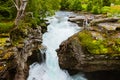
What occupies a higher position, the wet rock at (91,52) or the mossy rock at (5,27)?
the mossy rock at (5,27)

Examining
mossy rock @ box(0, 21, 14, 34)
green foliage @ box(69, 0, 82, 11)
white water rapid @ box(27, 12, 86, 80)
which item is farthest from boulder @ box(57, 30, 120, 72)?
green foliage @ box(69, 0, 82, 11)

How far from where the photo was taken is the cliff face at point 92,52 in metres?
21.5

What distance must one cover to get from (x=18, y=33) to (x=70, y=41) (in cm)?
431

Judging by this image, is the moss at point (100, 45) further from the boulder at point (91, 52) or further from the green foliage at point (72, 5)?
the green foliage at point (72, 5)

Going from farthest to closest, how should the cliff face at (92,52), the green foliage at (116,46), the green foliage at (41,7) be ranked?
the green foliage at (41,7)
the green foliage at (116,46)
the cliff face at (92,52)

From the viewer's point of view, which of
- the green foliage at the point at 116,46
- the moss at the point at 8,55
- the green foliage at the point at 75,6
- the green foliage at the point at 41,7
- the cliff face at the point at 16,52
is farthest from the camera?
the green foliage at the point at 75,6

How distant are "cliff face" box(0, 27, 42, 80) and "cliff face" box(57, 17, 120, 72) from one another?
122 inches

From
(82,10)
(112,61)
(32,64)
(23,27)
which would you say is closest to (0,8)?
(23,27)

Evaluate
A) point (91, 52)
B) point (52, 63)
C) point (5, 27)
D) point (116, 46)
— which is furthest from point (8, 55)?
point (116, 46)

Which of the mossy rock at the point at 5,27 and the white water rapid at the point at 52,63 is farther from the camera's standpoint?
the white water rapid at the point at 52,63

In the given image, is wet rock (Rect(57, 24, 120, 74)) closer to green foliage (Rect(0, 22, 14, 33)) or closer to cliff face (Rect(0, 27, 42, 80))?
cliff face (Rect(0, 27, 42, 80))

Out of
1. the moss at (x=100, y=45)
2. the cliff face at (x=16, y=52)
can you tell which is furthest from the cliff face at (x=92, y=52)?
the cliff face at (x=16, y=52)

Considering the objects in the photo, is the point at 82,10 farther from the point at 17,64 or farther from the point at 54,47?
the point at 17,64

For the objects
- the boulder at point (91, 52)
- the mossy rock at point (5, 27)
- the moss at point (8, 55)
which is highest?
the mossy rock at point (5, 27)
